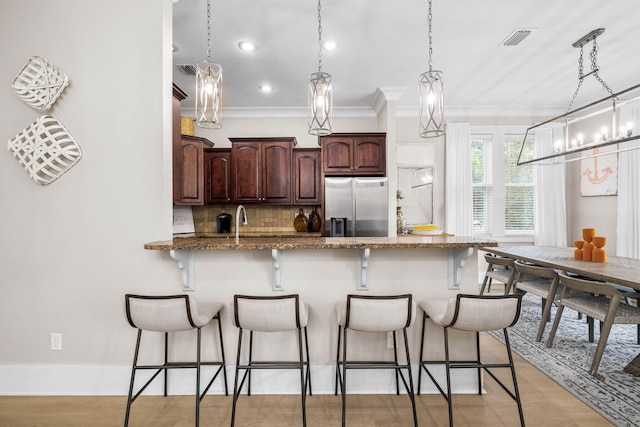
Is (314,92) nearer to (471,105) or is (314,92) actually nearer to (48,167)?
(48,167)

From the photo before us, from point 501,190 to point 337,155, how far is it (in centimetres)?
293

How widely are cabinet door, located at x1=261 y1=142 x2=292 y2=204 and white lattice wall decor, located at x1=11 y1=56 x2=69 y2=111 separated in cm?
282

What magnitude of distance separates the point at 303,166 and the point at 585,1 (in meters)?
3.50

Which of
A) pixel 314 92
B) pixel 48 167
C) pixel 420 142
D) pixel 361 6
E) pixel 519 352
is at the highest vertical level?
pixel 361 6

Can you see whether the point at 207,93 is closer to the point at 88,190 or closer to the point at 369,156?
the point at 88,190

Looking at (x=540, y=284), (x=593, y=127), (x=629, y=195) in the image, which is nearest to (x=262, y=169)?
(x=540, y=284)

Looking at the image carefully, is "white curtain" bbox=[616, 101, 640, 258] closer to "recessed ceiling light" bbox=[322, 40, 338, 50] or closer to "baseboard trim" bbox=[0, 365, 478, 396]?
"baseboard trim" bbox=[0, 365, 478, 396]

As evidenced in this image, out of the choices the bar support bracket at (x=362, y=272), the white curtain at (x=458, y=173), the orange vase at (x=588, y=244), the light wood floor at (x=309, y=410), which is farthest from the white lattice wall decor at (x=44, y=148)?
the white curtain at (x=458, y=173)

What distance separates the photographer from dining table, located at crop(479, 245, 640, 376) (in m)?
2.49

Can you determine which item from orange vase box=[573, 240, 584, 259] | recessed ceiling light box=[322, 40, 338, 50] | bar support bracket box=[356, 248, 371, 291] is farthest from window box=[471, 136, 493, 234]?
bar support bracket box=[356, 248, 371, 291]

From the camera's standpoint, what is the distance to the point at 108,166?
234 centimetres

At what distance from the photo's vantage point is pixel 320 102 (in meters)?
1.98

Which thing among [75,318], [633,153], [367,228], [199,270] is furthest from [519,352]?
[75,318]

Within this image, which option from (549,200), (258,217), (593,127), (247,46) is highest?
(247,46)
